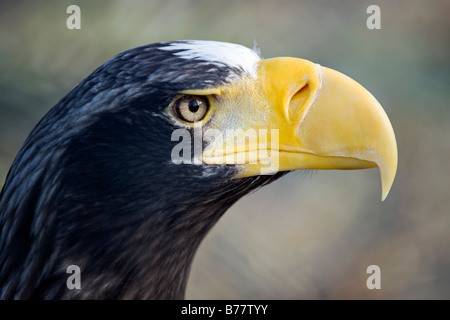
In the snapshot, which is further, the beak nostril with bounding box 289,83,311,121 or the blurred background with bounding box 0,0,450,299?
the blurred background with bounding box 0,0,450,299

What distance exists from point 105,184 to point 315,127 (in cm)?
65

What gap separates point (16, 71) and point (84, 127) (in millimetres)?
2632

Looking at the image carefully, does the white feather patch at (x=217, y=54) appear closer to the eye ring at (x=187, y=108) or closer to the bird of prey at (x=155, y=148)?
the bird of prey at (x=155, y=148)

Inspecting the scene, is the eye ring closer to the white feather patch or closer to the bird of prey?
the bird of prey

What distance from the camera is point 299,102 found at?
67.6 inches

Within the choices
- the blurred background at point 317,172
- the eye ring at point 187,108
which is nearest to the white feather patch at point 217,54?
the eye ring at point 187,108

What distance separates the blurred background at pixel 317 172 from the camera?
400cm

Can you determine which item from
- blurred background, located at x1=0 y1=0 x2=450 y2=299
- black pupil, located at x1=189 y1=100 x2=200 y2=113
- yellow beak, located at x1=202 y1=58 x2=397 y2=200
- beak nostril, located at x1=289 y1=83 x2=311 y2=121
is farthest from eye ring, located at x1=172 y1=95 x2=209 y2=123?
blurred background, located at x1=0 y1=0 x2=450 y2=299

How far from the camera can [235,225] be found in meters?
4.30

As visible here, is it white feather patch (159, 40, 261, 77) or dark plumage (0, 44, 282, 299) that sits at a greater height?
white feather patch (159, 40, 261, 77)

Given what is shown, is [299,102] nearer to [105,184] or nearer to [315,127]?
[315,127]

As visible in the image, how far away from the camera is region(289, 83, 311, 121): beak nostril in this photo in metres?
1.70

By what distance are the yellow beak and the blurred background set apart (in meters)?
2.34

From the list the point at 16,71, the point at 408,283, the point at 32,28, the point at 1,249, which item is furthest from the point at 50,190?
the point at 408,283
